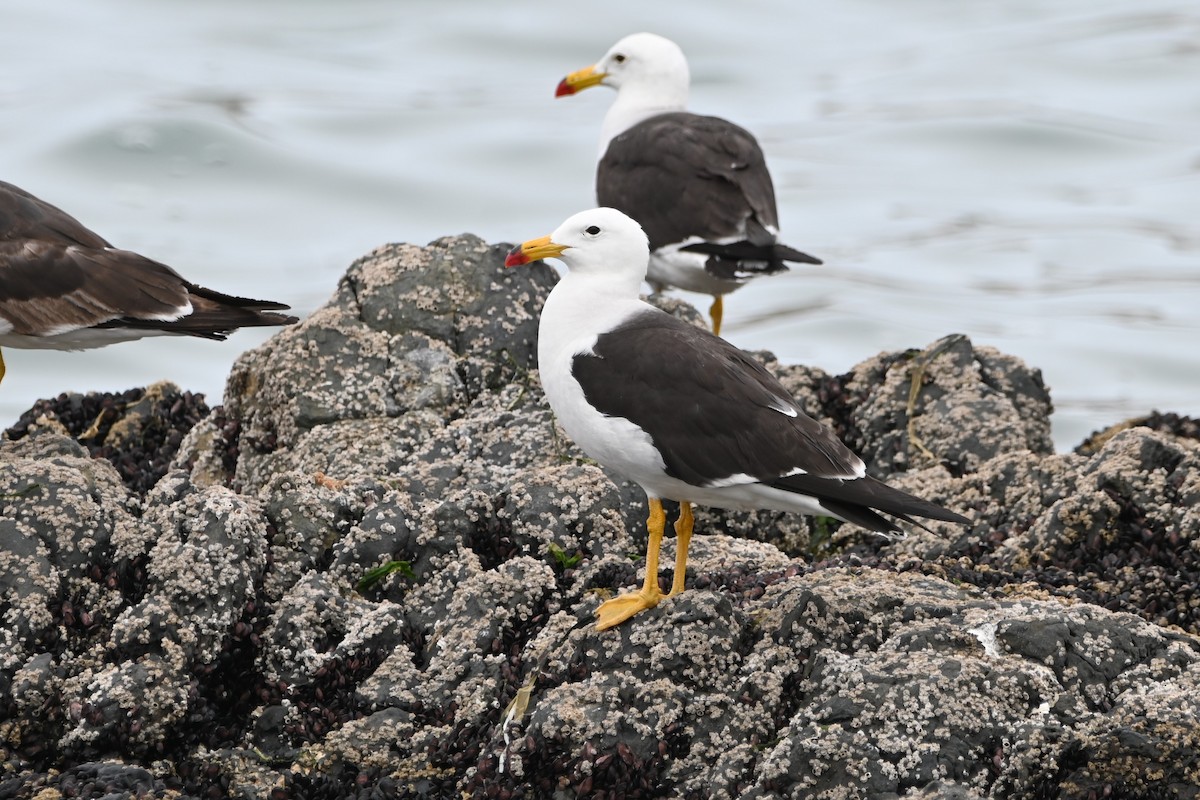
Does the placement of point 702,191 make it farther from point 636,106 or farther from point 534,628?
point 534,628

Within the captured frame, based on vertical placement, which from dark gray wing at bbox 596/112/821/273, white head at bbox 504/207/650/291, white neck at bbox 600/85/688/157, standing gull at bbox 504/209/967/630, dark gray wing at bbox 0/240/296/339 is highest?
white neck at bbox 600/85/688/157

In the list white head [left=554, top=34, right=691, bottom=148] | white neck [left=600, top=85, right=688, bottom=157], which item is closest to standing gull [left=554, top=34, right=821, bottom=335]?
white neck [left=600, top=85, right=688, bottom=157]

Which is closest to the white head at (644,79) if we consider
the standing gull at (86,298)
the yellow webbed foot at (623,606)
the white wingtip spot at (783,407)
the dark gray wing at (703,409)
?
the standing gull at (86,298)

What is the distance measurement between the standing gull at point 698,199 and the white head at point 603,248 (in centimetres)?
304

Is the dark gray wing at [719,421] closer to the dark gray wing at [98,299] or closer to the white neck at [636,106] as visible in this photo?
the dark gray wing at [98,299]

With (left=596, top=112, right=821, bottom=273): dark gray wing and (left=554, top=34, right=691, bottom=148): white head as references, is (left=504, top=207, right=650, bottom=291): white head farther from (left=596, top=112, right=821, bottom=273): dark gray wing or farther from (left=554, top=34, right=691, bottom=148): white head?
(left=554, top=34, right=691, bottom=148): white head

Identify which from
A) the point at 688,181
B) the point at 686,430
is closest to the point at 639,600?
the point at 686,430

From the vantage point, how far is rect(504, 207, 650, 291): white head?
5.68 meters

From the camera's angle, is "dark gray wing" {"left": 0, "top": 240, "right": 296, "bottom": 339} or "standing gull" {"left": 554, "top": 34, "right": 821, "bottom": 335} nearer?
"dark gray wing" {"left": 0, "top": 240, "right": 296, "bottom": 339}

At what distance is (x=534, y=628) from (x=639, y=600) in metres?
0.40

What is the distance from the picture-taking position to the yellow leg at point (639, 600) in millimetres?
4770

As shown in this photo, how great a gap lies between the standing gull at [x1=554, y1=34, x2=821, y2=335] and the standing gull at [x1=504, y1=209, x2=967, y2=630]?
11.5 feet

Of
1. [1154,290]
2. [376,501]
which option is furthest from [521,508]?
[1154,290]

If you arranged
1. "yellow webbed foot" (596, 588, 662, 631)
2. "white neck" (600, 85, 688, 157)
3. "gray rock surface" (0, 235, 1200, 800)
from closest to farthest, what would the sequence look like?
"gray rock surface" (0, 235, 1200, 800) → "yellow webbed foot" (596, 588, 662, 631) → "white neck" (600, 85, 688, 157)
